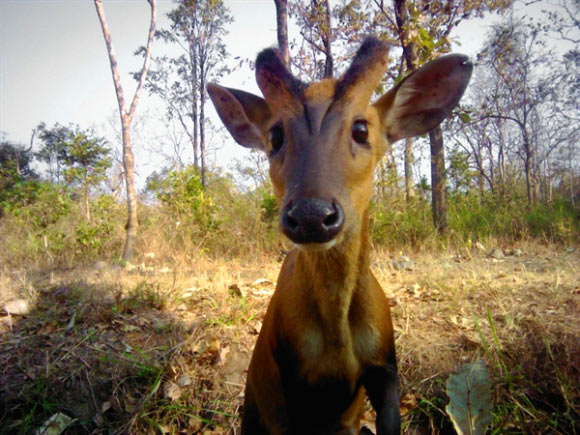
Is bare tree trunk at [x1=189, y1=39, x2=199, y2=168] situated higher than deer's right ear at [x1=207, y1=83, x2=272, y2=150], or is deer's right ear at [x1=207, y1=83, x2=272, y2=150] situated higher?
bare tree trunk at [x1=189, y1=39, x2=199, y2=168]

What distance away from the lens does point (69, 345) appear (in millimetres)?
3072

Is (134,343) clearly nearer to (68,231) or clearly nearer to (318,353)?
(318,353)

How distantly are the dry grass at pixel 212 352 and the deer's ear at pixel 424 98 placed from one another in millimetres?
1570

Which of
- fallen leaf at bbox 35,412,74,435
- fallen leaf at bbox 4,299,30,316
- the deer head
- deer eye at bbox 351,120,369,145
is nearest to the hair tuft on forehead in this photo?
Answer: the deer head

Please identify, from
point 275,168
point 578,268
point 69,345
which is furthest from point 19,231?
point 578,268

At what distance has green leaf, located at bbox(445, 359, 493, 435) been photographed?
2164 millimetres

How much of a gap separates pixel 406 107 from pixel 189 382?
2.60 metres

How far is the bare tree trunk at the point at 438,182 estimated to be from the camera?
24.1 ft

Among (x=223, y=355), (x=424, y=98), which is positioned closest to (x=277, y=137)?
(x=424, y=98)

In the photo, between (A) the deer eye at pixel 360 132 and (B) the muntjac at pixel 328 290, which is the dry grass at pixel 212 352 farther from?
(A) the deer eye at pixel 360 132

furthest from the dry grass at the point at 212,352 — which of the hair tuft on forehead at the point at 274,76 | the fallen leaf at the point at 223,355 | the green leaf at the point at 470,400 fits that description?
the hair tuft on forehead at the point at 274,76

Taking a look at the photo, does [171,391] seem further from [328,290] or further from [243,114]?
[243,114]

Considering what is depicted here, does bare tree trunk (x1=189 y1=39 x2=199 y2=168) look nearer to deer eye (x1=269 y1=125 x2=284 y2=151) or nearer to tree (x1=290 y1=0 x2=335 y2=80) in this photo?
tree (x1=290 y1=0 x2=335 y2=80)

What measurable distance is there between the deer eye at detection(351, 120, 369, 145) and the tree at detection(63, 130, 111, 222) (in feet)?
27.8
